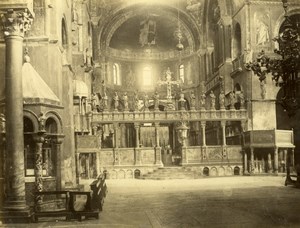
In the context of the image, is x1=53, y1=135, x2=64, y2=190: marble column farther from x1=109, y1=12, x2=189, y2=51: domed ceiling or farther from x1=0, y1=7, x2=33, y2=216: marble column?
x1=109, y1=12, x2=189, y2=51: domed ceiling

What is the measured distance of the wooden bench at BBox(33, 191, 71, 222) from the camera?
29.3 ft

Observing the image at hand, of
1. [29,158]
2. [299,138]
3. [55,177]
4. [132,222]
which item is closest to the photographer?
[132,222]

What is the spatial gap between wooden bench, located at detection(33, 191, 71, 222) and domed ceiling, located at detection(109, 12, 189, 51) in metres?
25.2

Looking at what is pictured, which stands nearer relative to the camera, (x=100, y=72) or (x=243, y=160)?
(x=243, y=160)

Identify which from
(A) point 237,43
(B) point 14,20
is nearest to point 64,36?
(B) point 14,20

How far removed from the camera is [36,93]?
11383mm

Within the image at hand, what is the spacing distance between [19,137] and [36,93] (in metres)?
2.66

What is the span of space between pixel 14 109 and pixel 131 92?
28.7 metres

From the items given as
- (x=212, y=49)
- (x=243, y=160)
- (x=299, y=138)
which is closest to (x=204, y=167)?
(x=243, y=160)

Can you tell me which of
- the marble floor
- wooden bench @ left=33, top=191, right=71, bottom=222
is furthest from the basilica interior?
the marble floor

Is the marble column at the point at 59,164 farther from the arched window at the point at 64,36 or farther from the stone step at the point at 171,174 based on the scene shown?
the stone step at the point at 171,174

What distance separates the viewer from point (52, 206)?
440 inches

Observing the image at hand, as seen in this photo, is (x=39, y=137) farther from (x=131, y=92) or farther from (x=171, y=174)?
(x=131, y=92)

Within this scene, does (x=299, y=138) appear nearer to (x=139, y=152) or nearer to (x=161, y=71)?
(x=139, y=152)
